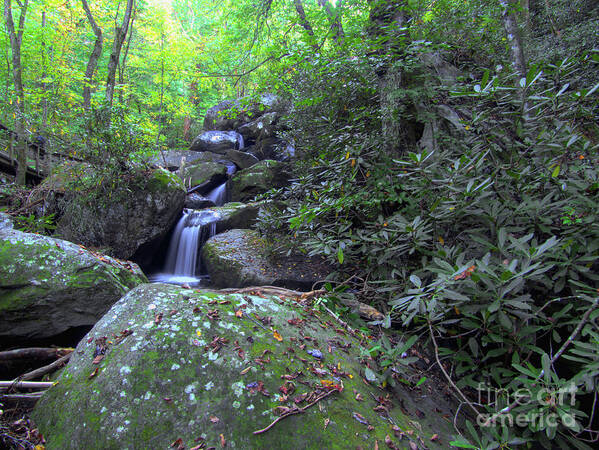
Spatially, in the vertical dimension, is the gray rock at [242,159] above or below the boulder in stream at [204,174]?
above

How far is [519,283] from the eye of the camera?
4.85 ft

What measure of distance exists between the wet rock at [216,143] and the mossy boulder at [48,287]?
12942mm

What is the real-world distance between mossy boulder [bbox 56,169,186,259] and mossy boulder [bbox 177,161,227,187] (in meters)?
5.11

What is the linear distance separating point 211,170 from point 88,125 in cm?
657

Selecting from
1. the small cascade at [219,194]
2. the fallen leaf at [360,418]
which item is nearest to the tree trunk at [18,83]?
the small cascade at [219,194]

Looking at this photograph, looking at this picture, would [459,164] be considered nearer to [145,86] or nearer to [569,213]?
[569,213]

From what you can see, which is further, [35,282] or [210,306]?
[35,282]

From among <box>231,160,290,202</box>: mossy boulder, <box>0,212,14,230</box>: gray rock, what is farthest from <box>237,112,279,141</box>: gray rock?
<box>0,212,14,230</box>: gray rock

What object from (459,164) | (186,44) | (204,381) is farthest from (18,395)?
(186,44)

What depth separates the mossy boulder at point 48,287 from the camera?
2.53m

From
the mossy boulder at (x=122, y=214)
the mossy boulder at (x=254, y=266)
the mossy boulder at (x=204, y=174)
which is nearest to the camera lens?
the mossy boulder at (x=254, y=266)

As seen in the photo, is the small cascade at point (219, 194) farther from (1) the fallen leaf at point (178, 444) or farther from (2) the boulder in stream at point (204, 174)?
(1) the fallen leaf at point (178, 444)

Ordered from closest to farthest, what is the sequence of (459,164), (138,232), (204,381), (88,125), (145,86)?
(204,381), (459,164), (88,125), (138,232), (145,86)

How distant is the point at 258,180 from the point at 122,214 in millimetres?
4648
